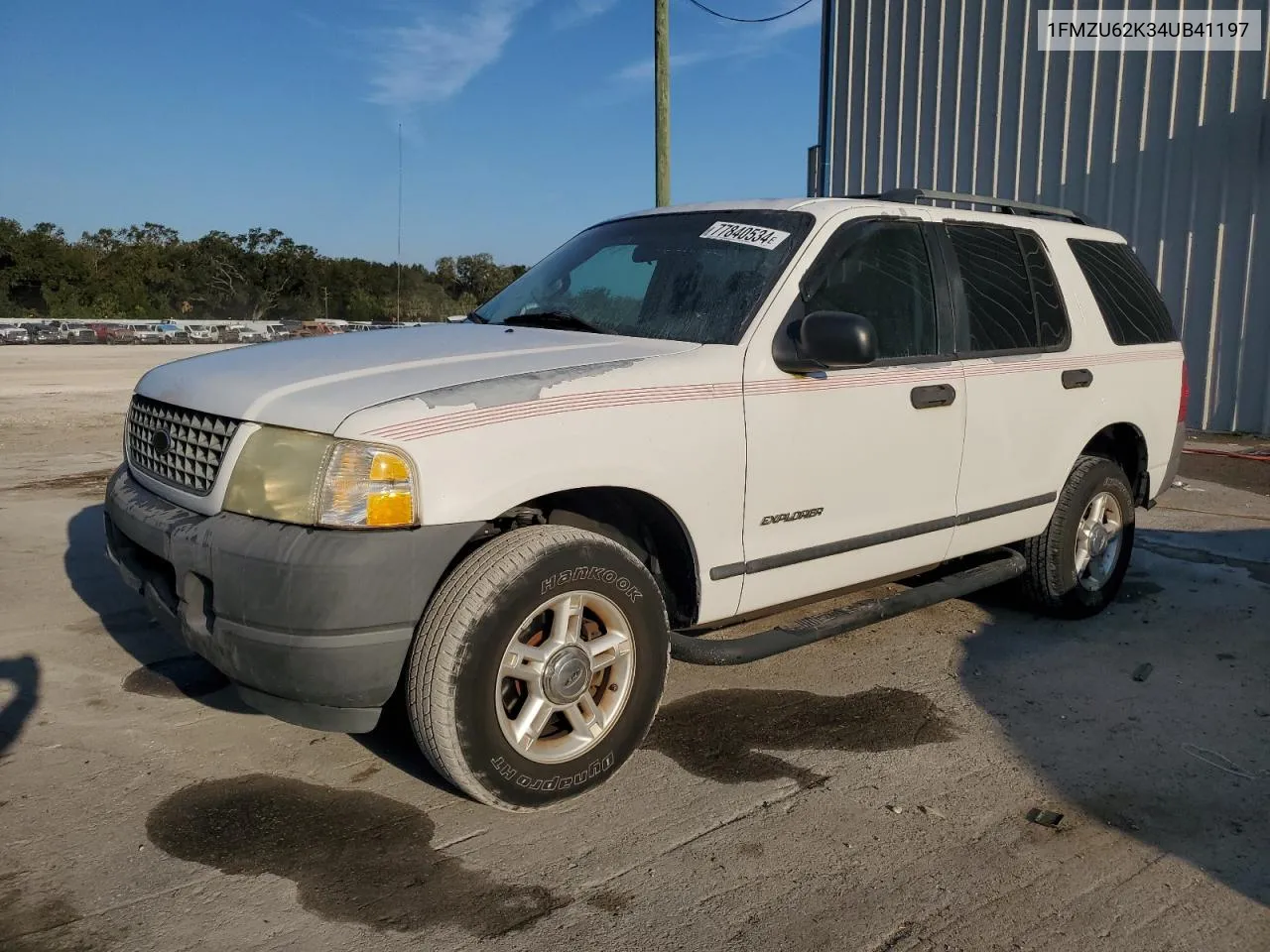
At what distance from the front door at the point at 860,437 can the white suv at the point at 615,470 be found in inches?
0.5

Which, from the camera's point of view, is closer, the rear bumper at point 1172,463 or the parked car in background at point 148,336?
the rear bumper at point 1172,463

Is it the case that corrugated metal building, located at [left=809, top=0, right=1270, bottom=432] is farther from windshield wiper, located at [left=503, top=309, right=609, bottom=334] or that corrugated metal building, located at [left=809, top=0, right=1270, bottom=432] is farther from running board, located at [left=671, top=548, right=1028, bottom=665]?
windshield wiper, located at [left=503, top=309, right=609, bottom=334]

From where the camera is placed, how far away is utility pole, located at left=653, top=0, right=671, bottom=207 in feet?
41.5

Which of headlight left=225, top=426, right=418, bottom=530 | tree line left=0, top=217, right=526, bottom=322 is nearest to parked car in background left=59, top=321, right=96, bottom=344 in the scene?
tree line left=0, top=217, right=526, bottom=322

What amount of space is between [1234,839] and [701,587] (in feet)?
5.53

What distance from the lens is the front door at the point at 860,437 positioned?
11.7 ft

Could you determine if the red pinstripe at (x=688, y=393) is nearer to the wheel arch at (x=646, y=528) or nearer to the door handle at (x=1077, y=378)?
the door handle at (x=1077, y=378)

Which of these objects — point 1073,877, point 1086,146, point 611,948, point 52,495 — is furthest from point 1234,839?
point 1086,146

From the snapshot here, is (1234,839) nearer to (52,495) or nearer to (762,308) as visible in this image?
(762,308)

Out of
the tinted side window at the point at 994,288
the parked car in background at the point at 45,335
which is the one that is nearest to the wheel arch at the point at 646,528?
the tinted side window at the point at 994,288

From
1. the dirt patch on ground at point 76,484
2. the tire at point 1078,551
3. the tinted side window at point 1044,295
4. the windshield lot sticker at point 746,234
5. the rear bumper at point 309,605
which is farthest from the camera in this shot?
the dirt patch on ground at point 76,484

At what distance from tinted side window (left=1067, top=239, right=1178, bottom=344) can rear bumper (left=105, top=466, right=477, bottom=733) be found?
361 cm

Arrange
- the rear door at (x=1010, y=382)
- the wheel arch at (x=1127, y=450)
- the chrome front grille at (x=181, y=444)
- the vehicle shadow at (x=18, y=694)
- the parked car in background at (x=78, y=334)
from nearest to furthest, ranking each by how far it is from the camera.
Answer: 1. the chrome front grille at (x=181, y=444)
2. the vehicle shadow at (x=18, y=694)
3. the rear door at (x=1010, y=382)
4. the wheel arch at (x=1127, y=450)
5. the parked car in background at (x=78, y=334)

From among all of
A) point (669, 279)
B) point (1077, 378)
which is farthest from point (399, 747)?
point (1077, 378)
